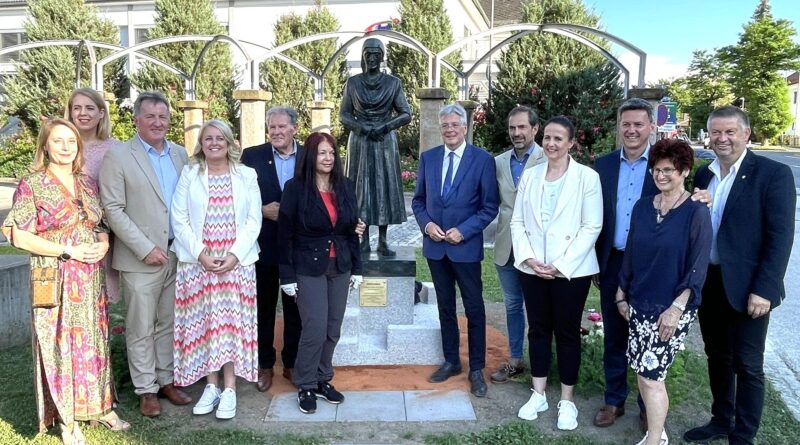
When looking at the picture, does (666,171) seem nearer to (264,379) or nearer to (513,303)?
(513,303)

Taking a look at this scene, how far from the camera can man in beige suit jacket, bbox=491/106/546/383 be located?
4141 mm

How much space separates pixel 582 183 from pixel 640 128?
465 mm

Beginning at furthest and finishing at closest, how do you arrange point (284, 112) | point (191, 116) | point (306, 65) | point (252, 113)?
point (306, 65) → point (191, 116) → point (252, 113) → point (284, 112)

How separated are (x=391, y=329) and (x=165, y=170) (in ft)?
6.81

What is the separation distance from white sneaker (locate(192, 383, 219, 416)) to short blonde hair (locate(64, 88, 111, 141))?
5.95ft

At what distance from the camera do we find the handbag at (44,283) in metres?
3.28

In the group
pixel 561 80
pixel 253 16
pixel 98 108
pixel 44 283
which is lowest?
pixel 44 283

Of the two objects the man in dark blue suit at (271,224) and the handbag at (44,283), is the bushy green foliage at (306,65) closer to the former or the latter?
the man in dark blue suit at (271,224)

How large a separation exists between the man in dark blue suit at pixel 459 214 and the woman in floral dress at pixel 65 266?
213cm

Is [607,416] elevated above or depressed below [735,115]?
below

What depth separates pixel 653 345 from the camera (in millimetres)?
3107

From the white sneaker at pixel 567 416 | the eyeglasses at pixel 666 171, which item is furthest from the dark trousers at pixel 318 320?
the eyeglasses at pixel 666 171

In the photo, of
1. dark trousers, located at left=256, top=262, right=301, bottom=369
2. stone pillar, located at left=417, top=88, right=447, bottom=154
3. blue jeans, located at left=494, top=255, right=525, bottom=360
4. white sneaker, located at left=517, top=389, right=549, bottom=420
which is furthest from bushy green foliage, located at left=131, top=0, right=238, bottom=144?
white sneaker, located at left=517, top=389, right=549, bottom=420

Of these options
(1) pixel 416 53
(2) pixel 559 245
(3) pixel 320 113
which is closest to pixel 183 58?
(1) pixel 416 53
